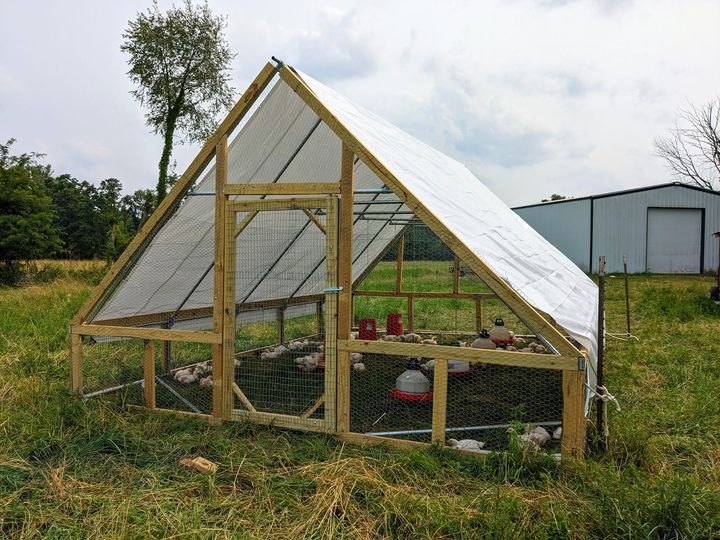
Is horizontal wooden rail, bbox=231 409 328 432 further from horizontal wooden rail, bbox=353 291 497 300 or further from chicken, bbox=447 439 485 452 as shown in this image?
horizontal wooden rail, bbox=353 291 497 300

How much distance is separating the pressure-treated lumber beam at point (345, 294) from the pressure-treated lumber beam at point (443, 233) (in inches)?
6.3

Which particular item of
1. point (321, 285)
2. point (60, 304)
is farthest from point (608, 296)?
point (60, 304)

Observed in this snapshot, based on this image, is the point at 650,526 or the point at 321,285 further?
the point at 321,285

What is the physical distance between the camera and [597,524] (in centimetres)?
270

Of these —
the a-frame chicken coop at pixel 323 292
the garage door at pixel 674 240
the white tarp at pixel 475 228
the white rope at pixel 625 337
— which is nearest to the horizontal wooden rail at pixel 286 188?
the a-frame chicken coop at pixel 323 292

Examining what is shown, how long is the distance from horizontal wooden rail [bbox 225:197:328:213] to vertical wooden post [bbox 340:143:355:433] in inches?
A: 6.8

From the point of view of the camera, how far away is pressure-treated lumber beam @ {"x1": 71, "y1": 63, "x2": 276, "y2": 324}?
4.05m

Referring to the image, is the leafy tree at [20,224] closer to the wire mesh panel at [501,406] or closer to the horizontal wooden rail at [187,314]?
the horizontal wooden rail at [187,314]

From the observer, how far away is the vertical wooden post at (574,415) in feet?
10.9

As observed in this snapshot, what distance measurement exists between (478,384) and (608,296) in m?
9.05

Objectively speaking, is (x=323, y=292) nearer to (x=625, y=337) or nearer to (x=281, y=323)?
(x=281, y=323)

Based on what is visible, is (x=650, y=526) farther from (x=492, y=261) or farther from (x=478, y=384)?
(x=478, y=384)

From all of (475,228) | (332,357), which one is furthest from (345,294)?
(475,228)

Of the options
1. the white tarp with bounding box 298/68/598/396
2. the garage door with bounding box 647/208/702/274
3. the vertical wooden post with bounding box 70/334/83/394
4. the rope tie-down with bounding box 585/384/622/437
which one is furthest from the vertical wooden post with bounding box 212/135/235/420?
the garage door with bounding box 647/208/702/274
